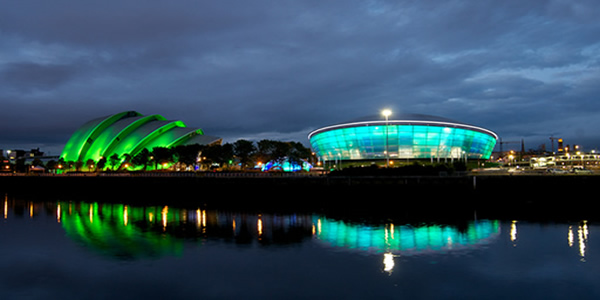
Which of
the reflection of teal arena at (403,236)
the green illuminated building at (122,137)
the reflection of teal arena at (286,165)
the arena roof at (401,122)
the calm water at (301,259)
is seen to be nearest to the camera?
the calm water at (301,259)

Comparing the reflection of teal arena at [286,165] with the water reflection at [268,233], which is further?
the reflection of teal arena at [286,165]

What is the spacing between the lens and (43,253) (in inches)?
805

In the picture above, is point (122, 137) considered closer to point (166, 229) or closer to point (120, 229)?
point (120, 229)

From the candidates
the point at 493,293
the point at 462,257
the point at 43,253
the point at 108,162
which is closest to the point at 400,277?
the point at 493,293

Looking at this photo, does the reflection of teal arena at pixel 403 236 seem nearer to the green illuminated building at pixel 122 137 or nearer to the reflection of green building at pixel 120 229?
the reflection of green building at pixel 120 229

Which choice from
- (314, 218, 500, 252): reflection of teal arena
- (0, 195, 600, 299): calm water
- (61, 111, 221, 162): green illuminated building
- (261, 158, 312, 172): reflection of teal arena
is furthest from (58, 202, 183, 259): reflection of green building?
(61, 111, 221, 162): green illuminated building

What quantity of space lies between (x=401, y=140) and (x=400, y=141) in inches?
8.5

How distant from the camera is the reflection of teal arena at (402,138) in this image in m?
62.8

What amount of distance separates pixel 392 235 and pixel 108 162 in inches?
2853

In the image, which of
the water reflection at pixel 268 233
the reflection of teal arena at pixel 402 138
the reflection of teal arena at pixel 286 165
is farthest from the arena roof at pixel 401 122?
the water reflection at pixel 268 233

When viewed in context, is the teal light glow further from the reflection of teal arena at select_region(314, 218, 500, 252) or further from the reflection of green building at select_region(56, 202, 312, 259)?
the reflection of teal arena at select_region(314, 218, 500, 252)

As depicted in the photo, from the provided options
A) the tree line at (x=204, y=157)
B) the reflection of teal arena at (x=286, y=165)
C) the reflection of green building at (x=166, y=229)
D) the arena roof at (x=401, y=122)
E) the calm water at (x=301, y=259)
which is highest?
the arena roof at (x=401, y=122)

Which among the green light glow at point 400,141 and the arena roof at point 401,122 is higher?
the arena roof at point 401,122

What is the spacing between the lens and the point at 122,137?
83938 millimetres
